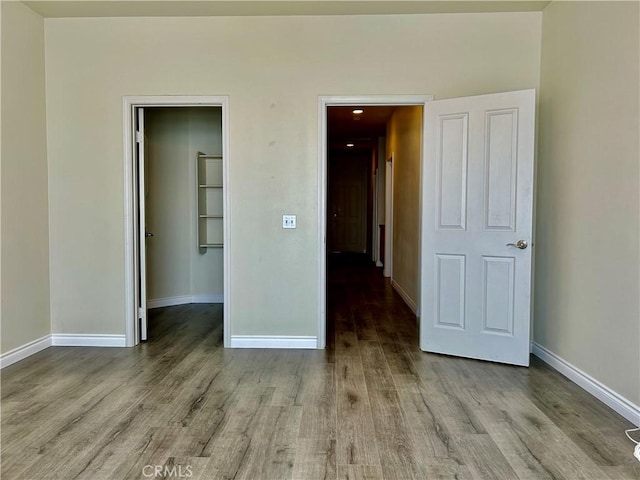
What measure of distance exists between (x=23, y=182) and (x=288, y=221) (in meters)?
2.09

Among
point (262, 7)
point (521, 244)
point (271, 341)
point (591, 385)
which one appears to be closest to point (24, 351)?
point (271, 341)

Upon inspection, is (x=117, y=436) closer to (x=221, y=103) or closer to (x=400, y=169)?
(x=221, y=103)

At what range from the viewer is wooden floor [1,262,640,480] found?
5.87 feet

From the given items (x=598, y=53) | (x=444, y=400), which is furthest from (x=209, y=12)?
(x=444, y=400)

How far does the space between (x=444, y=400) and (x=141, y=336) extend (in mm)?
2632

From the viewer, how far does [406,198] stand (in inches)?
209

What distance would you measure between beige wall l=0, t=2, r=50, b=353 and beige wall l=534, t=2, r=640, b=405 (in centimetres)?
404

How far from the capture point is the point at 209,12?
3.21 meters

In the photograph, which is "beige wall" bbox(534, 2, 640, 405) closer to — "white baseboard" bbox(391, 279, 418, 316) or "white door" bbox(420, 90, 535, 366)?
"white door" bbox(420, 90, 535, 366)

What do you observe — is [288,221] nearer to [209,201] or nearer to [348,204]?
[209,201]

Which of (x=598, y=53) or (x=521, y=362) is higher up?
(x=598, y=53)

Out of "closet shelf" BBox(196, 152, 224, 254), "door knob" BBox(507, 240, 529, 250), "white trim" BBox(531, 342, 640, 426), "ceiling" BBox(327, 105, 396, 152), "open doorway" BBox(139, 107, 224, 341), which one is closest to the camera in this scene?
"white trim" BBox(531, 342, 640, 426)

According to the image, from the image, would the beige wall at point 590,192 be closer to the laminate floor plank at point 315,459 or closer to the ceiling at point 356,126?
the laminate floor plank at point 315,459

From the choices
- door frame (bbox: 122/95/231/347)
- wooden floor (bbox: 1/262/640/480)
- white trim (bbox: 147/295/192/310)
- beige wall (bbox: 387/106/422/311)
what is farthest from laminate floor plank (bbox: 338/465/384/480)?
white trim (bbox: 147/295/192/310)
